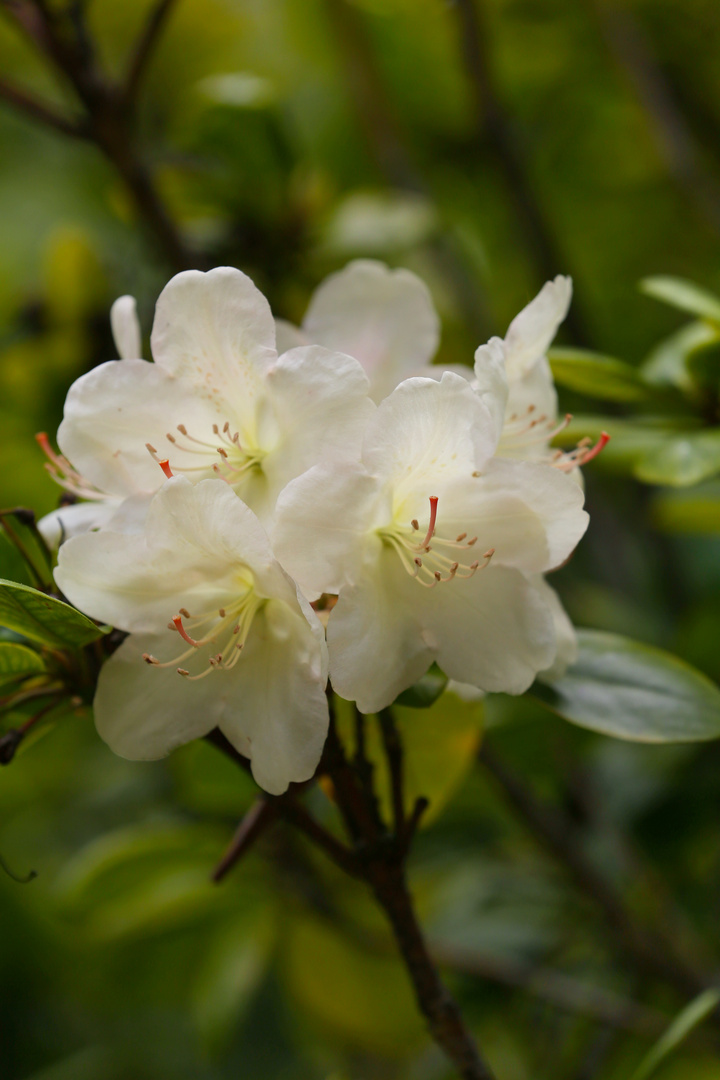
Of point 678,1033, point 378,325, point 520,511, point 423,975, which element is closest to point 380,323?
point 378,325

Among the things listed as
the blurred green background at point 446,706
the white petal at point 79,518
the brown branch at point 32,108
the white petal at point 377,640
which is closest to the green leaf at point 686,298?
the blurred green background at point 446,706

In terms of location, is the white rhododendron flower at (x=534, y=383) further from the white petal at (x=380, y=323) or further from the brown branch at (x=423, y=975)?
the brown branch at (x=423, y=975)

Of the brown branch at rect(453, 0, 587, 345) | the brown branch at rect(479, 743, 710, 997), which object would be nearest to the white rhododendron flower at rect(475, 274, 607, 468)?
the brown branch at rect(479, 743, 710, 997)

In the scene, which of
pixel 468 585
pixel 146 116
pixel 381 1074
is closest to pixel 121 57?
pixel 146 116

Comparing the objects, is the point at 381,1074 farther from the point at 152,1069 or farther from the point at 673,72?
the point at 673,72

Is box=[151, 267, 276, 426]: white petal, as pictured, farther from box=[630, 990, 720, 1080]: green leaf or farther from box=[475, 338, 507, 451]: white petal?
box=[630, 990, 720, 1080]: green leaf
